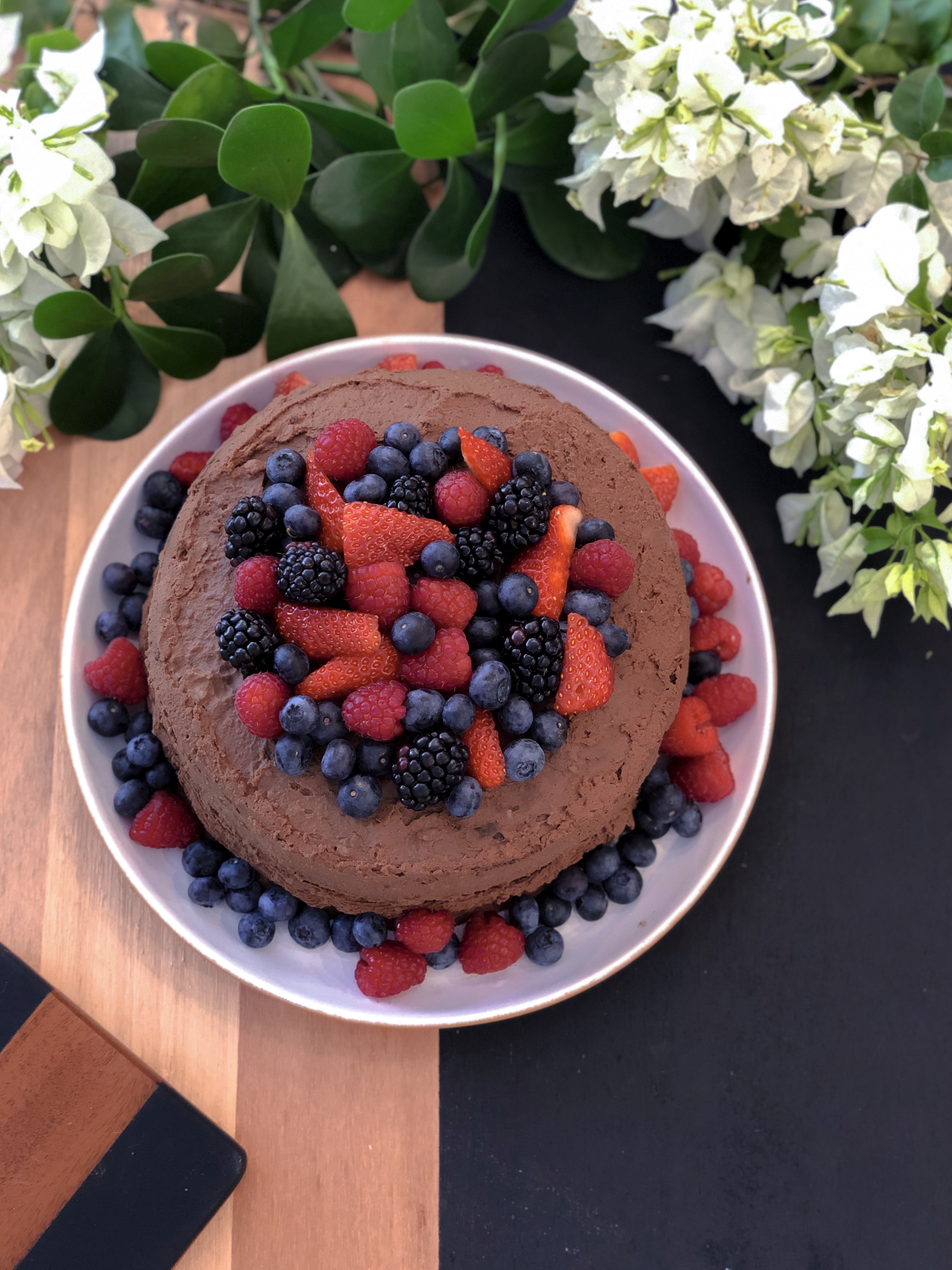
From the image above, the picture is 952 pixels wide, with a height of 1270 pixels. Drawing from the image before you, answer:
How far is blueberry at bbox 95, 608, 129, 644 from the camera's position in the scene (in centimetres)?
191

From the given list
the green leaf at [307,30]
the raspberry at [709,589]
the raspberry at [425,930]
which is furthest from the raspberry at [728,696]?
the green leaf at [307,30]

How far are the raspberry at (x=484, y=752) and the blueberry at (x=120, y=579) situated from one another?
→ 0.82 m

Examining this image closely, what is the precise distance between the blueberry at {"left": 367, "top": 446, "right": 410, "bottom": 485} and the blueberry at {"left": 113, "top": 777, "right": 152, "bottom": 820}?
77cm

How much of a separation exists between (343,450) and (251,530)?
0.21 m

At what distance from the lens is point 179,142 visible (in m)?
1.79

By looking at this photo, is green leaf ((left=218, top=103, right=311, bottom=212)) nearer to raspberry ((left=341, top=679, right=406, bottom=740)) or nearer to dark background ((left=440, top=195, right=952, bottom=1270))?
dark background ((left=440, top=195, right=952, bottom=1270))

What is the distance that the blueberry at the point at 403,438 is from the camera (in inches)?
66.2

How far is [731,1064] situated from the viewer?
2102mm

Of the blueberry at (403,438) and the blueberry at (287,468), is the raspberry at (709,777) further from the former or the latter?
the blueberry at (287,468)

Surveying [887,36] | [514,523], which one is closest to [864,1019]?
[514,523]

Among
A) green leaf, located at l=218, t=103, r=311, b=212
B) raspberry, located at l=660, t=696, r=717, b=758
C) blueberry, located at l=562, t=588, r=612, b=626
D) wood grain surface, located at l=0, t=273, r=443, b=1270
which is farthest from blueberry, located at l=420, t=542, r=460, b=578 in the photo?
wood grain surface, located at l=0, t=273, r=443, b=1270

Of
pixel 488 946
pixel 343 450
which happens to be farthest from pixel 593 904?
pixel 343 450

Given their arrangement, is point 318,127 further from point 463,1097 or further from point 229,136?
point 463,1097

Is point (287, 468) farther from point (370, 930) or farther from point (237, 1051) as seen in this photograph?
point (237, 1051)
